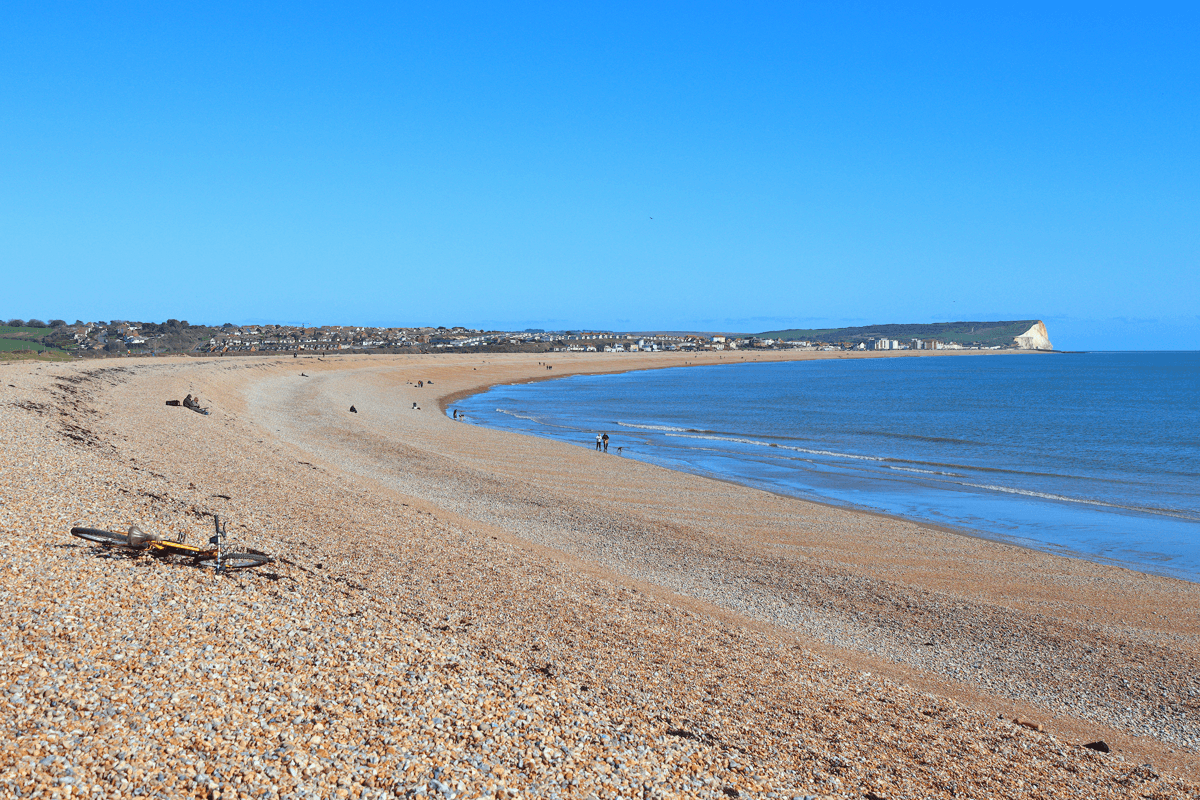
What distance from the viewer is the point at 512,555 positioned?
42.9 feet

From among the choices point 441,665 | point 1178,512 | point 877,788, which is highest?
point 441,665

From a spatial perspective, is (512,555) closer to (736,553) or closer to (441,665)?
(736,553)

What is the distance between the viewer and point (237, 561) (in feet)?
31.7

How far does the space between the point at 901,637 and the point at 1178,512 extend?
53.4ft

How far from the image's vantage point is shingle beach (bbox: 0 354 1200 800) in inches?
212

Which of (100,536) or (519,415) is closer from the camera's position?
(100,536)

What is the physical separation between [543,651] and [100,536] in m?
5.36

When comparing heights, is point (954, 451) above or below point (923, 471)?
below

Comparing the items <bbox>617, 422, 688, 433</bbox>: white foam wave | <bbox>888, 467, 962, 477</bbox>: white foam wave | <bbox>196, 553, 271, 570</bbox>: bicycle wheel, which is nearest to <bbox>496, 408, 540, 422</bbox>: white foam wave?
A: <bbox>617, 422, 688, 433</bbox>: white foam wave

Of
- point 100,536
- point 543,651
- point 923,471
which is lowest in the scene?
point 923,471

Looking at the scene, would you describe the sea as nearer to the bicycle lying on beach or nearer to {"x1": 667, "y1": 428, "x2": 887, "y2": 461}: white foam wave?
{"x1": 667, "y1": 428, "x2": 887, "y2": 461}: white foam wave

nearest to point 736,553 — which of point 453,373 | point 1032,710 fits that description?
point 1032,710

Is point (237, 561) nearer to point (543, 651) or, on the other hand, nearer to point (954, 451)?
point (543, 651)

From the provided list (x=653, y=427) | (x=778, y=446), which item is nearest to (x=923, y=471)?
(x=778, y=446)
